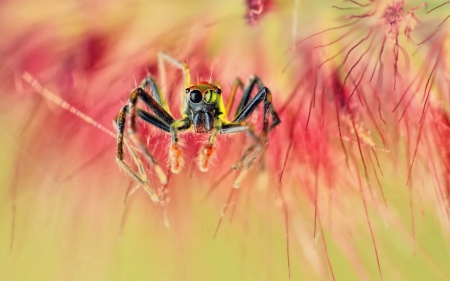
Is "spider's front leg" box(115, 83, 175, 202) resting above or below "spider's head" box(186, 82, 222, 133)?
below

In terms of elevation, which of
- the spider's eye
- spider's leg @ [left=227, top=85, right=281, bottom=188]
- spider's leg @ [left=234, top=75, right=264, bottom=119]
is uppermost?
spider's leg @ [left=234, top=75, right=264, bottom=119]

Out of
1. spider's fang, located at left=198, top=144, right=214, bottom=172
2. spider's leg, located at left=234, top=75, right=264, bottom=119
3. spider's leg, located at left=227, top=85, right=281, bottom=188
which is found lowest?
spider's fang, located at left=198, top=144, right=214, bottom=172

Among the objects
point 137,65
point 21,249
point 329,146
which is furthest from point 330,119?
point 21,249

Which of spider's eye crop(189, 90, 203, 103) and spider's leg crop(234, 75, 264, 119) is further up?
spider's leg crop(234, 75, 264, 119)
